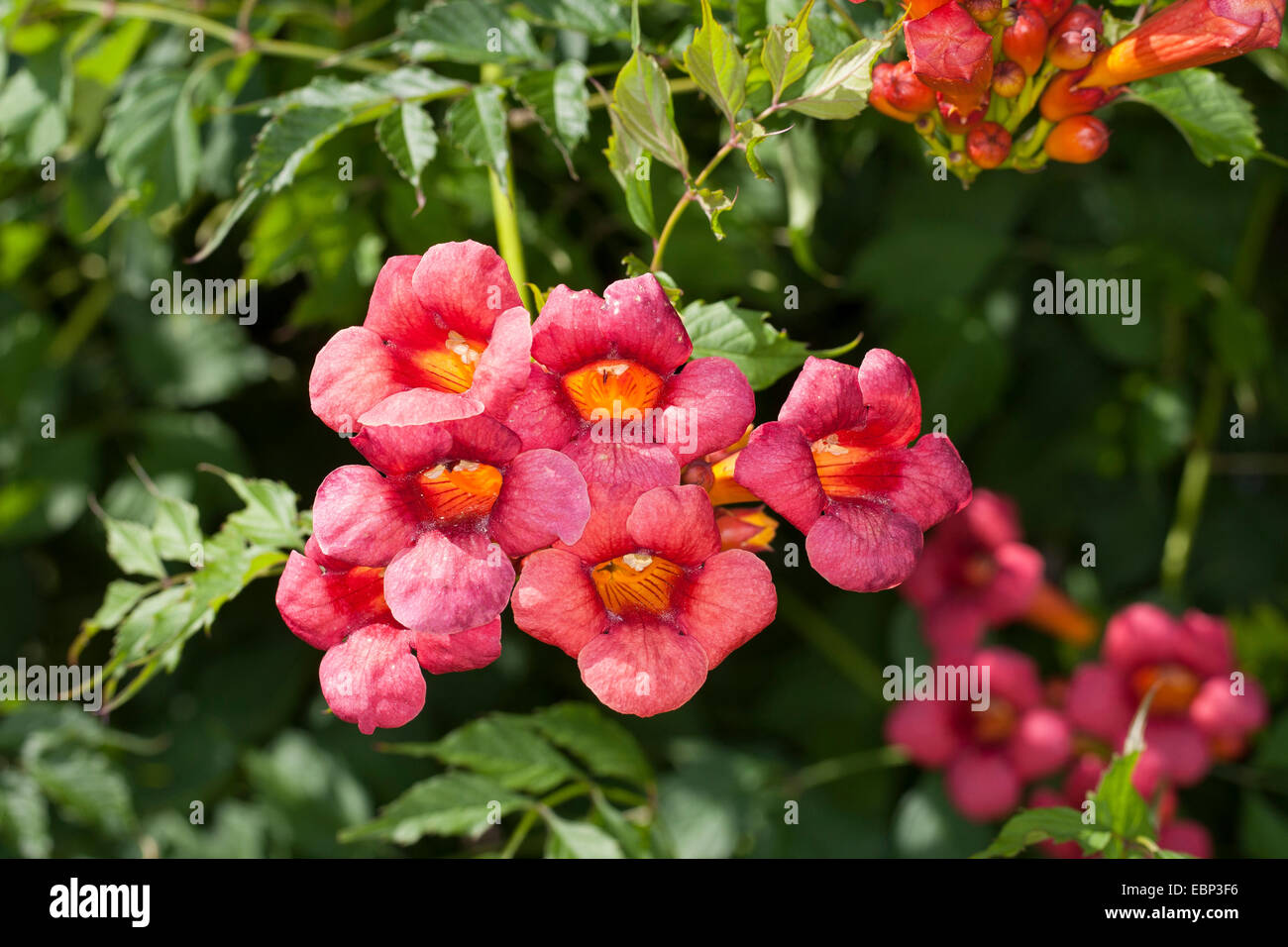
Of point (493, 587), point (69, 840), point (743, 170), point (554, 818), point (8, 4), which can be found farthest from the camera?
point (69, 840)

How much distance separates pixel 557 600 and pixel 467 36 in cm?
97

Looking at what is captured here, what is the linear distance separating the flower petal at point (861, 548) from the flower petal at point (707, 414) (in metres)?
0.15

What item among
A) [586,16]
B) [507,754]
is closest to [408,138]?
[586,16]

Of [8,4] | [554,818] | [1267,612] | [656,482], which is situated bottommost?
[554,818]

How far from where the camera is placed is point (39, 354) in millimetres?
2881

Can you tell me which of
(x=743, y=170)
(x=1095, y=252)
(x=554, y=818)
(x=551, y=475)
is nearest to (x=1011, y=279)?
(x=1095, y=252)

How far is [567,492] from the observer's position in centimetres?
111

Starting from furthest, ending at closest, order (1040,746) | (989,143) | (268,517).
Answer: (1040,746), (268,517), (989,143)

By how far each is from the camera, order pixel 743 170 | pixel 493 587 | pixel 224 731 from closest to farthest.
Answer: pixel 493 587 < pixel 743 170 < pixel 224 731

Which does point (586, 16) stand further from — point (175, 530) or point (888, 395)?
point (175, 530)

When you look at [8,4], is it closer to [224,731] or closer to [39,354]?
[39,354]

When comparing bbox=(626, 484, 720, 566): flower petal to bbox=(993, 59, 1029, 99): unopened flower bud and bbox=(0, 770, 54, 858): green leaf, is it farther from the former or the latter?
bbox=(0, 770, 54, 858): green leaf

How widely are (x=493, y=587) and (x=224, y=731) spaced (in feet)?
7.02

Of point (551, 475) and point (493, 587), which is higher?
point (551, 475)
